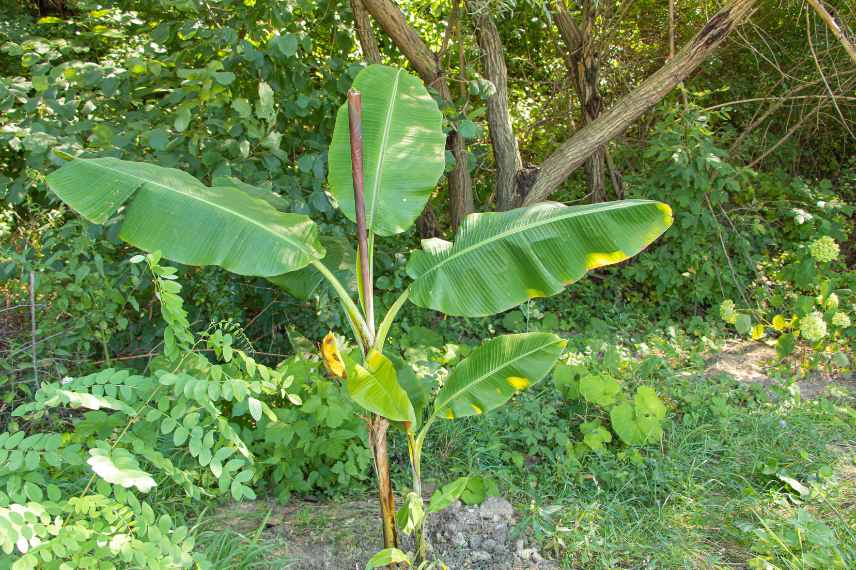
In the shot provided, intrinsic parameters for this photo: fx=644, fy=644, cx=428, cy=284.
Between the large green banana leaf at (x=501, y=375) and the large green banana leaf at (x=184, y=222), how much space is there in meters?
0.80

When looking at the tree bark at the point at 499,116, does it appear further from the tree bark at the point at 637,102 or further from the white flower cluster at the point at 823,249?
the white flower cluster at the point at 823,249

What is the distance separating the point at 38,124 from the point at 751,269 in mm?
5624

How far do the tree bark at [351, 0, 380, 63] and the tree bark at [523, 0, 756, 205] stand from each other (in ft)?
5.35

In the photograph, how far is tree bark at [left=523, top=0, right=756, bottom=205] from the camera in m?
4.98

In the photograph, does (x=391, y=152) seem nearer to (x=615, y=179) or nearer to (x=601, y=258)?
(x=601, y=258)

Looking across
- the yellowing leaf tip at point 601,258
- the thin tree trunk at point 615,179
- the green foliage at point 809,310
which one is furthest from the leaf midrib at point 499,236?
the thin tree trunk at point 615,179

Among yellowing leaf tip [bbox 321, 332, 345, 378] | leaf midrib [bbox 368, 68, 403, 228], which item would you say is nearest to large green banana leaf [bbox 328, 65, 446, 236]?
leaf midrib [bbox 368, 68, 403, 228]

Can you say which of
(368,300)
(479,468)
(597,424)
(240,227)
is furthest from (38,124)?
(597,424)

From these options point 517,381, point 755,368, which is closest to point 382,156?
point 517,381

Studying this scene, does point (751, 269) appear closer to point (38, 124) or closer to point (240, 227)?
point (240, 227)

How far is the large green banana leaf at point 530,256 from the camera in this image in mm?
2594

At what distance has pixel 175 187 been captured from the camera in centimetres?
265

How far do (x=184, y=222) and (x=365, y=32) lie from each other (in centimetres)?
288

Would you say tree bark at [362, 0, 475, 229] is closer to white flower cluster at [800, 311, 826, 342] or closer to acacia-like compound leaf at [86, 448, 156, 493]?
white flower cluster at [800, 311, 826, 342]
